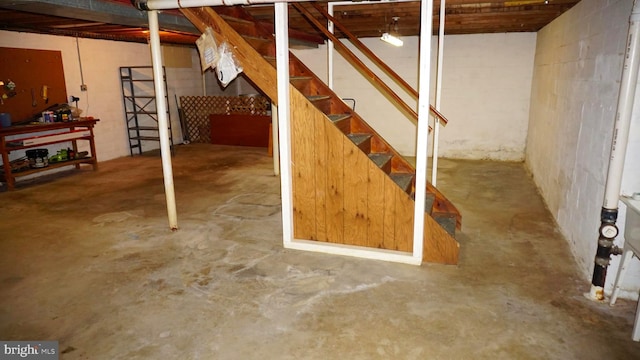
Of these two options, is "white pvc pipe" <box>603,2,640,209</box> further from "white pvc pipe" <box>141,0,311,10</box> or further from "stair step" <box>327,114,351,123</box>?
"white pvc pipe" <box>141,0,311,10</box>

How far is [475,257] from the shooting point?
3705mm

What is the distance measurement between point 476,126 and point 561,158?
371 centimetres

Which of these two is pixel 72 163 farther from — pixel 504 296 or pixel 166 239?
pixel 504 296

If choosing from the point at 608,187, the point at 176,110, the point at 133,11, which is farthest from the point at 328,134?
the point at 176,110

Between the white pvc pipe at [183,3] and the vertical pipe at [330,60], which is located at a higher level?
the white pvc pipe at [183,3]

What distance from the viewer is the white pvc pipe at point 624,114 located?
2617 mm

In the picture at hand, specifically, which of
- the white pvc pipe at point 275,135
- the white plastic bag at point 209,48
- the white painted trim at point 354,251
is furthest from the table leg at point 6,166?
the white painted trim at point 354,251

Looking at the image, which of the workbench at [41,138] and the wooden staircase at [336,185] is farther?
the workbench at [41,138]

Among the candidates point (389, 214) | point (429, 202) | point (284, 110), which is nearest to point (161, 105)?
point (284, 110)

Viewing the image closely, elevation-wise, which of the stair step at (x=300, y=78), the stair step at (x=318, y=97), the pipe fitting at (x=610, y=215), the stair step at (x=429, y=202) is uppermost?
the stair step at (x=300, y=78)

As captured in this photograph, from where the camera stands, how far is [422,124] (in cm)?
329

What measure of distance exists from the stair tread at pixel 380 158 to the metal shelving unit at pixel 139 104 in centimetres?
590

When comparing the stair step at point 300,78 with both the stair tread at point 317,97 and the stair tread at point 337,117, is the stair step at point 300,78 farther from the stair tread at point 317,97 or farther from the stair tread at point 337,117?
the stair tread at point 337,117

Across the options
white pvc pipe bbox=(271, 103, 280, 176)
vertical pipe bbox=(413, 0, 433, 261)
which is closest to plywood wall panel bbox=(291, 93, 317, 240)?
vertical pipe bbox=(413, 0, 433, 261)
